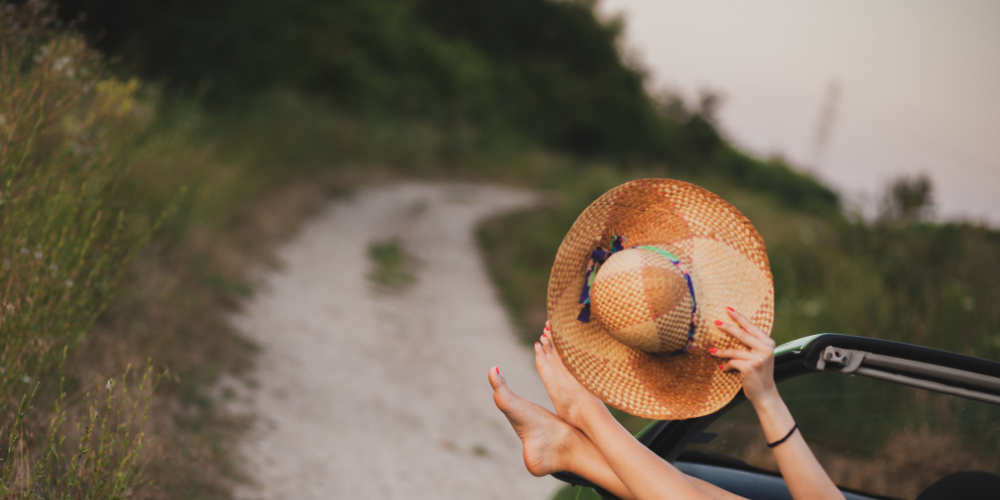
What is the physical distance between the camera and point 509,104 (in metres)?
38.2

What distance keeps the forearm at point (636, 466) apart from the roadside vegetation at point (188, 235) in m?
1.29

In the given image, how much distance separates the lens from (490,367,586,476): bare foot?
79.8 inches

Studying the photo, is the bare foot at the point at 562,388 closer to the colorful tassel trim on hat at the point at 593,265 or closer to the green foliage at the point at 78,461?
the colorful tassel trim on hat at the point at 593,265

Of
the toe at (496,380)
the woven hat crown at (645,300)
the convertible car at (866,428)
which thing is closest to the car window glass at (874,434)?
the convertible car at (866,428)

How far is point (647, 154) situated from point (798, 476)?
47710 mm

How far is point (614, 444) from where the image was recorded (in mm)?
1907

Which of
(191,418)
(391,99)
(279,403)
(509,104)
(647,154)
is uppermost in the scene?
(191,418)

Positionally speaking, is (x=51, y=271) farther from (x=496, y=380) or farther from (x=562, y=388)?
(x=562, y=388)

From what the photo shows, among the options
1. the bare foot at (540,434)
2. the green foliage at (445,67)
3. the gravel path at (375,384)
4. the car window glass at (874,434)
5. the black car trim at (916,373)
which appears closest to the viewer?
the black car trim at (916,373)

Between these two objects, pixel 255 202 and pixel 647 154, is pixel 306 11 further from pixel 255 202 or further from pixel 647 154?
pixel 647 154

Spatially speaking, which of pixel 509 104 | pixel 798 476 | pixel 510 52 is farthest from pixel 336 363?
pixel 510 52

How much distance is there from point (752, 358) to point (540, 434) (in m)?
0.70

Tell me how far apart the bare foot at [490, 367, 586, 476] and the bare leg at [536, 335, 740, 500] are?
41mm

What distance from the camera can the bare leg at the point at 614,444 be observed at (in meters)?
1.81
